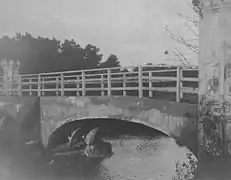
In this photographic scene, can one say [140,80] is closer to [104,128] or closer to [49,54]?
[104,128]

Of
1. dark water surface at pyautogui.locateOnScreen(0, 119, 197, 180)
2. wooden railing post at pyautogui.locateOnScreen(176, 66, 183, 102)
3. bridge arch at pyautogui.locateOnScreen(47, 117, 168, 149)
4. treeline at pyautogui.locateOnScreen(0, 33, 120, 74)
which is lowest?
dark water surface at pyautogui.locateOnScreen(0, 119, 197, 180)

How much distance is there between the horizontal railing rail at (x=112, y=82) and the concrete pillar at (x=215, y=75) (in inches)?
7.9

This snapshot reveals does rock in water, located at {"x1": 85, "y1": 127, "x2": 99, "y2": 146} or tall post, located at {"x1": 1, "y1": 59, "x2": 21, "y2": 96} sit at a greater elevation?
tall post, located at {"x1": 1, "y1": 59, "x2": 21, "y2": 96}

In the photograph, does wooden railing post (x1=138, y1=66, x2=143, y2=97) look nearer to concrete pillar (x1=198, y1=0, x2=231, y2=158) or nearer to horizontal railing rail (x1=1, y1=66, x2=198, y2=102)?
horizontal railing rail (x1=1, y1=66, x2=198, y2=102)

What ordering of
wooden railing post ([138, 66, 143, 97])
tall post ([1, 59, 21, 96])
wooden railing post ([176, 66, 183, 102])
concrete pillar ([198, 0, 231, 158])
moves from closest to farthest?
1. concrete pillar ([198, 0, 231, 158])
2. wooden railing post ([176, 66, 183, 102])
3. wooden railing post ([138, 66, 143, 97])
4. tall post ([1, 59, 21, 96])

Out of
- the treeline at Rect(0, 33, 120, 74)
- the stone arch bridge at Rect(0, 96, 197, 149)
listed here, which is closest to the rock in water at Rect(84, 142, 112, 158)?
the stone arch bridge at Rect(0, 96, 197, 149)

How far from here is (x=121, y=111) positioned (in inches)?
164

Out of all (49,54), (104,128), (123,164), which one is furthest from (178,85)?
(49,54)

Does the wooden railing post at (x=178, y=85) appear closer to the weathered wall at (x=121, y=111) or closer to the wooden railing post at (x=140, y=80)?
the weathered wall at (x=121, y=111)

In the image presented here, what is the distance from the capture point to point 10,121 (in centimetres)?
562

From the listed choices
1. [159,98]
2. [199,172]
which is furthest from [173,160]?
[159,98]

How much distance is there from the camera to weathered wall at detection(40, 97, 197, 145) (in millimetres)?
3504

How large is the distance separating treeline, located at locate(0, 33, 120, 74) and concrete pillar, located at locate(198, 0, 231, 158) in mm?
1242

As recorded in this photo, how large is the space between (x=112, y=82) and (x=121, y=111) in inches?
14.4
